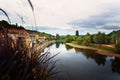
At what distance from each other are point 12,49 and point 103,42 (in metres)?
67.8

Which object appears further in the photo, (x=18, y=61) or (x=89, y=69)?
(x=89, y=69)

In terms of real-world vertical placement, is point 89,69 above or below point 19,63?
below

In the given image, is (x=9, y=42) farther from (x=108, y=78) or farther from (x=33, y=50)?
(x=108, y=78)

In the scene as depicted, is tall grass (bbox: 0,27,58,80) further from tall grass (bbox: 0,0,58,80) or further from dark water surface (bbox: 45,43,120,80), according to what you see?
dark water surface (bbox: 45,43,120,80)

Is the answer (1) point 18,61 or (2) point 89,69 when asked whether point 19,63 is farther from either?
(2) point 89,69

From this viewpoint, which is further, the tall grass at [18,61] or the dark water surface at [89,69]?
the dark water surface at [89,69]

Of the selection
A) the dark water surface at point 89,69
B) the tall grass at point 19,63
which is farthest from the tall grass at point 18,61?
the dark water surface at point 89,69

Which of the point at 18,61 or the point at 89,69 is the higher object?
the point at 18,61

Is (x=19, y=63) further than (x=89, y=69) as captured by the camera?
No

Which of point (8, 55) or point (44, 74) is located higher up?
point (8, 55)

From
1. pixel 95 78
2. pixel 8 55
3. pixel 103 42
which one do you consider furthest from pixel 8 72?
pixel 103 42

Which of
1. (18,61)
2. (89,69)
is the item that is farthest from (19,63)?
(89,69)

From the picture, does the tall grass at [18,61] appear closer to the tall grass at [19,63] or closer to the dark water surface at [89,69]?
the tall grass at [19,63]

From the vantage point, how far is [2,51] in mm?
1536
